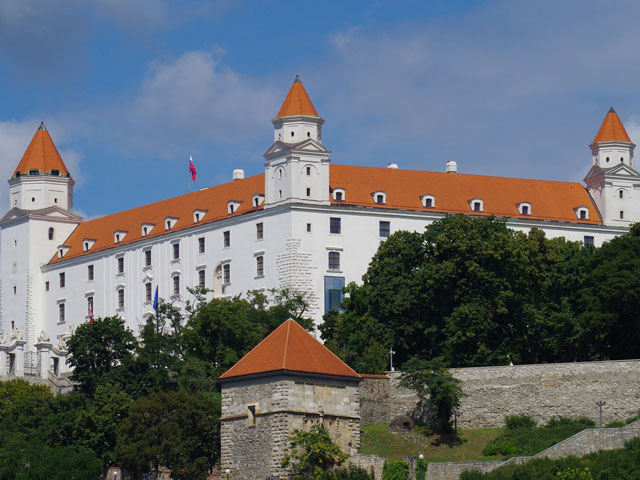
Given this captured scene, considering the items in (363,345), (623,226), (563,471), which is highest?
(623,226)

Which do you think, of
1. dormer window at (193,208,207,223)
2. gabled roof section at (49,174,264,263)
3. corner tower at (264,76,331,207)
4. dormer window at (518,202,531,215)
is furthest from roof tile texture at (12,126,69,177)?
dormer window at (518,202,531,215)

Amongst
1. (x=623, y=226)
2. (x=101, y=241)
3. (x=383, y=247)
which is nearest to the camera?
(x=383, y=247)

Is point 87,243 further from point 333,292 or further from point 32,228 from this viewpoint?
point 333,292

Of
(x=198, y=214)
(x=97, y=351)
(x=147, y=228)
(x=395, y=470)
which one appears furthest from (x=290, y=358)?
(x=147, y=228)

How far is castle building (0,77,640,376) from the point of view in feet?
305

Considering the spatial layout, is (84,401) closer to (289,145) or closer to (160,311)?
A: (160,311)

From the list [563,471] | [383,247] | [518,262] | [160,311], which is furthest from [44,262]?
[563,471]

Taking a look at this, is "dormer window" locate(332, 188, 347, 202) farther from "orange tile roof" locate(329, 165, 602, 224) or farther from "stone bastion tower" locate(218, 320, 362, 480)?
"stone bastion tower" locate(218, 320, 362, 480)

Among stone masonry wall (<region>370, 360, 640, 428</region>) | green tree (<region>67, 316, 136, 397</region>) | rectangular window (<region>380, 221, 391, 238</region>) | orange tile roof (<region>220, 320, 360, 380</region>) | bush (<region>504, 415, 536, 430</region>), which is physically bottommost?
bush (<region>504, 415, 536, 430</region>)

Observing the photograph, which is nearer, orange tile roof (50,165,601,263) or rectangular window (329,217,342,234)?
rectangular window (329,217,342,234)

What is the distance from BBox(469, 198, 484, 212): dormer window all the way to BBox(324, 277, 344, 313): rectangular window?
34.6 feet

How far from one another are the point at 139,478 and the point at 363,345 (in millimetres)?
13454

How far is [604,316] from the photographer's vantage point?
2945 inches

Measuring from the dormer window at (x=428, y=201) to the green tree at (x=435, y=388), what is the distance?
90.6 ft
